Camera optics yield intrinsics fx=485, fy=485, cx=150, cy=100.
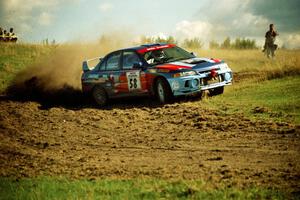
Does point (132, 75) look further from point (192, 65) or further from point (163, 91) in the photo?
point (192, 65)

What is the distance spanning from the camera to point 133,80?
13.1 m

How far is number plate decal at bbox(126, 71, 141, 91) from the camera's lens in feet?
42.7

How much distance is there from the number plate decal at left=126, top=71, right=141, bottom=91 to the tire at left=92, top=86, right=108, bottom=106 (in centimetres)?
123

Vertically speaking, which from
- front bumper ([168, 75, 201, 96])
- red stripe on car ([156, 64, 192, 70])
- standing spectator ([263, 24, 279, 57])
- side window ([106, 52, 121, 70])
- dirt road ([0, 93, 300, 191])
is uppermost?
standing spectator ([263, 24, 279, 57])

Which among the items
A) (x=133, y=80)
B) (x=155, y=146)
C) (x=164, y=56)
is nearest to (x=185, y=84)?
(x=164, y=56)

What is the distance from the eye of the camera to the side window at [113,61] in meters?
13.7

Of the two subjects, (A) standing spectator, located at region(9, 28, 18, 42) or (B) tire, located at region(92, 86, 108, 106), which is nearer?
(B) tire, located at region(92, 86, 108, 106)

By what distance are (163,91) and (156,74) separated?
473mm

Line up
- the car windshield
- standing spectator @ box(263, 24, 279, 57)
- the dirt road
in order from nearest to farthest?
1. the dirt road
2. the car windshield
3. standing spectator @ box(263, 24, 279, 57)

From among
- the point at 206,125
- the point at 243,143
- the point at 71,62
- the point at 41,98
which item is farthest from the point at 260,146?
the point at 71,62

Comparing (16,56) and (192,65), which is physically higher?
(16,56)

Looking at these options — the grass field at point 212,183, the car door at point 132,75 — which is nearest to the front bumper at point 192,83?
the grass field at point 212,183

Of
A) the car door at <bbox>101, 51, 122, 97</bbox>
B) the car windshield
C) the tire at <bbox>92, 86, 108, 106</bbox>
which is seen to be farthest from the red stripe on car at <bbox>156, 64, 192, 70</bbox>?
the tire at <bbox>92, 86, 108, 106</bbox>

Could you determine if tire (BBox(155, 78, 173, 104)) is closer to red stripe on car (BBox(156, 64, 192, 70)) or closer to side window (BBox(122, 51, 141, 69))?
red stripe on car (BBox(156, 64, 192, 70))
